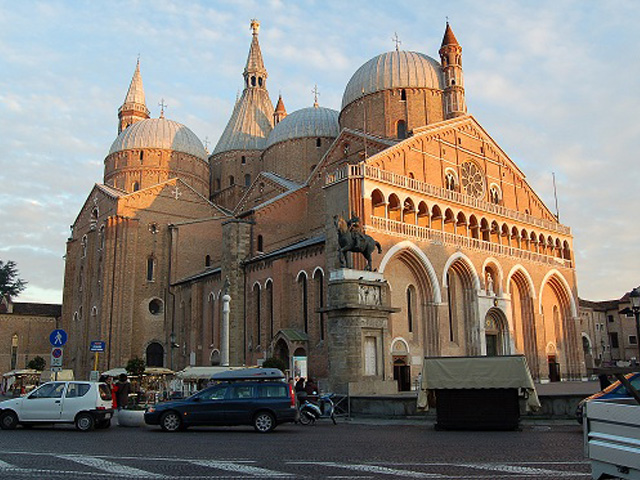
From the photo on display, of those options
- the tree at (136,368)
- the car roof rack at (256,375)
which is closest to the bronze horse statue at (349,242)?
the car roof rack at (256,375)

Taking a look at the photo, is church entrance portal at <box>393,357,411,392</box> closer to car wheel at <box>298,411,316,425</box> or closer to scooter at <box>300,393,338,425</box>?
scooter at <box>300,393,338,425</box>

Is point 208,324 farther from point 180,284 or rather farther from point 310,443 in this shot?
point 310,443

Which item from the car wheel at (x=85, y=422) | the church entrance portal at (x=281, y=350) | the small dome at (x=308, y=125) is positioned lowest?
the car wheel at (x=85, y=422)

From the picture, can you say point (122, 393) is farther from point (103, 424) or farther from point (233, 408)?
point (233, 408)

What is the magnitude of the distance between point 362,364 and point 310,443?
8571mm

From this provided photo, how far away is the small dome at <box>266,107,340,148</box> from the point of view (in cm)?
4262

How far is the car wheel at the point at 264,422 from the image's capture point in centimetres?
1370

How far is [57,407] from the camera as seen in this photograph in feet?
46.2

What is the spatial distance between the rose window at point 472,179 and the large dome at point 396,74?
6.19 meters

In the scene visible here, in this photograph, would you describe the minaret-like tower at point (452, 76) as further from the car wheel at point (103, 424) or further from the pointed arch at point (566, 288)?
the car wheel at point (103, 424)

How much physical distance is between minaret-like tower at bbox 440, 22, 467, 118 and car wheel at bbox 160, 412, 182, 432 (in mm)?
28372

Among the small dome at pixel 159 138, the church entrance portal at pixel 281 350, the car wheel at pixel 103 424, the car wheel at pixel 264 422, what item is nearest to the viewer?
the car wheel at pixel 264 422

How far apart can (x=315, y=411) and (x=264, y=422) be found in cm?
221

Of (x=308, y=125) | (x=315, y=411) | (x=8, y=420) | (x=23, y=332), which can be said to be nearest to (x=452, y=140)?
(x=308, y=125)
